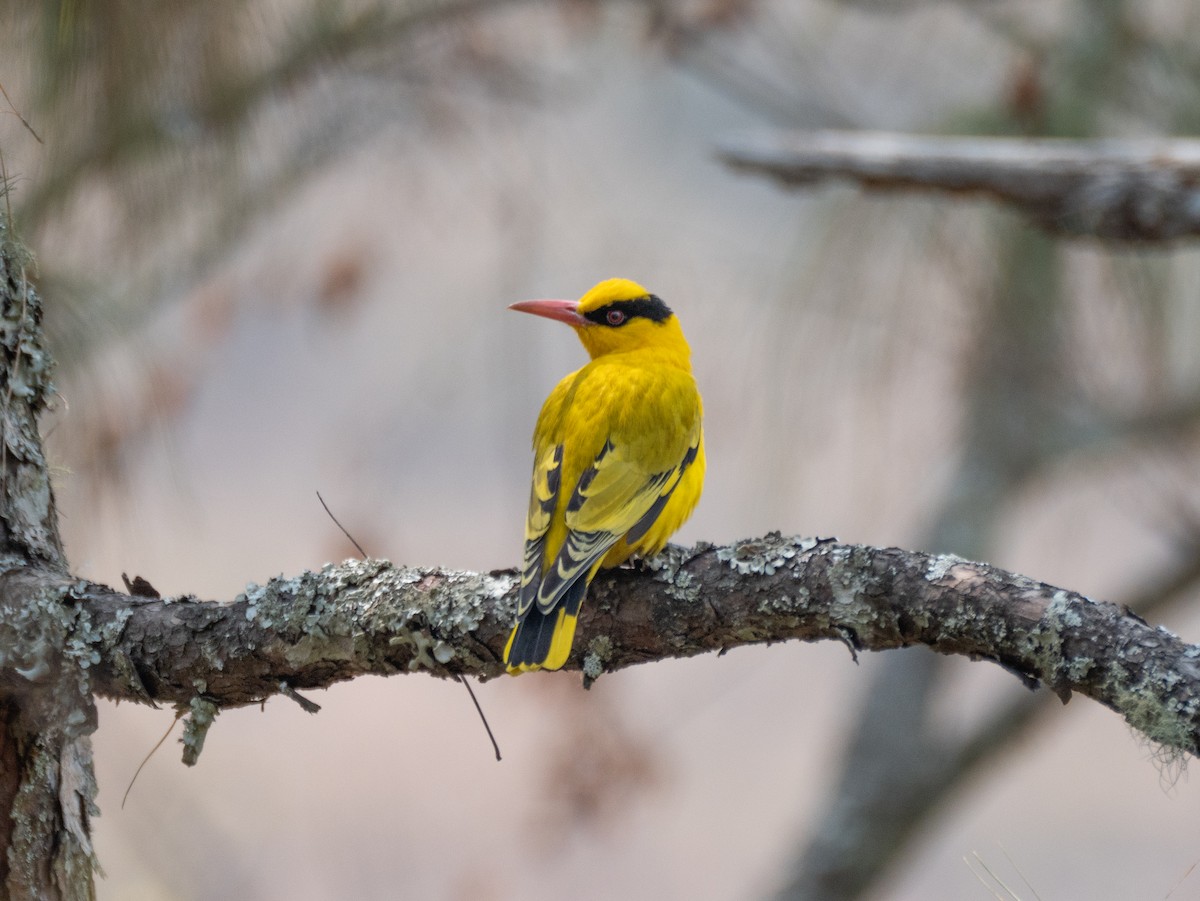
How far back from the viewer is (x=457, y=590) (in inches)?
78.2

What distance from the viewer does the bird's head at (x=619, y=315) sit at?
3.52 m

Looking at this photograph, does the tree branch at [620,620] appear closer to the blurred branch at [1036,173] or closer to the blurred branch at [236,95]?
the blurred branch at [236,95]

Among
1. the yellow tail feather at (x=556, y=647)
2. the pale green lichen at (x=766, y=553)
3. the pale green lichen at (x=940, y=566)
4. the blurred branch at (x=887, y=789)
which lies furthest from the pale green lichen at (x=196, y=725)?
the blurred branch at (x=887, y=789)

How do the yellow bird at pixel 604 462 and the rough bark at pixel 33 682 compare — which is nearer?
the rough bark at pixel 33 682

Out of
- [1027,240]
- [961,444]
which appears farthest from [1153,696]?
[961,444]

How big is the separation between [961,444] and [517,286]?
2669 mm

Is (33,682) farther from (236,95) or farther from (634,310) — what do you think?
(634,310)

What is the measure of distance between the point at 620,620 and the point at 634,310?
166 cm

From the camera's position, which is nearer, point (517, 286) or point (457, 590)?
point (457, 590)

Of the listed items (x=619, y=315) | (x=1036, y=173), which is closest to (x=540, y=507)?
(x=619, y=315)

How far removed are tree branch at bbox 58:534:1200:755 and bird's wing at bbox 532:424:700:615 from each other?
0.08m

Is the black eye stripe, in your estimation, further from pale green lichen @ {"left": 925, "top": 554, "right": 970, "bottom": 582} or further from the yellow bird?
pale green lichen @ {"left": 925, "top": 554, "right": 970, "bottom": 582}

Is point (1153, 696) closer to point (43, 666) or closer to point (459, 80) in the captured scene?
point (43, 666)

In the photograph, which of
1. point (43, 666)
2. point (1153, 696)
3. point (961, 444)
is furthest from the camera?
point (961, 444)
